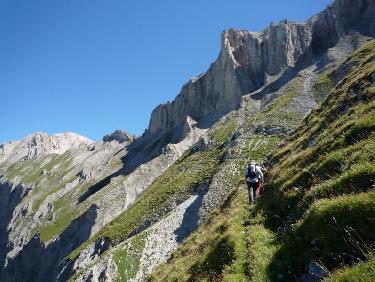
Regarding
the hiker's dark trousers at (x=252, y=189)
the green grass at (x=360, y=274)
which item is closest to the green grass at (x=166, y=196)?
the hiker's dark trousers at (x=252, y=189)

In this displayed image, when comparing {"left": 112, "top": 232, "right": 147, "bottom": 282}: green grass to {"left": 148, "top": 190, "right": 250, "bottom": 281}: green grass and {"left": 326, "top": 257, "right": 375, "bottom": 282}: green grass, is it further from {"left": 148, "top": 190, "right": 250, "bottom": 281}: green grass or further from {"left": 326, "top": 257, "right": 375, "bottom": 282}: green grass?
{"left": 326, "top": 257, "right": 375, "bottom": 282}: green grass

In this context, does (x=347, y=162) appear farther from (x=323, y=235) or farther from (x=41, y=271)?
(x=41, y=271)

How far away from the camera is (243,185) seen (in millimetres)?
34156

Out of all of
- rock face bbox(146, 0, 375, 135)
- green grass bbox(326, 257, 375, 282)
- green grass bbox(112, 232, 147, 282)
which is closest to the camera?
green grass bbox(326, 257, 375, 282)

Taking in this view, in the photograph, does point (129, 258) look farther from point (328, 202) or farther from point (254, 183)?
point (328, 202)

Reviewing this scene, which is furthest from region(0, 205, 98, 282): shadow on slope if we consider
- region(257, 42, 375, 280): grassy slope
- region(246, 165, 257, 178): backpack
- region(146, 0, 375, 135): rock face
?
region(257, 42, 375, 280): grassy slope

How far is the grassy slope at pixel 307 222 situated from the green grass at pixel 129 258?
27038mm

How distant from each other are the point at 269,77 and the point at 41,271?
321 feet

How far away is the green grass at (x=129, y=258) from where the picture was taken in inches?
2064

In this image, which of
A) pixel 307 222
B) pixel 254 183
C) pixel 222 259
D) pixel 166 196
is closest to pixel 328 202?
pixel 307 222

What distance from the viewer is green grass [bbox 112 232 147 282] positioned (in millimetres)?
52438

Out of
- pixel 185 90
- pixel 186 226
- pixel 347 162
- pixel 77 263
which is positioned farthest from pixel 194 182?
pixel 185 90

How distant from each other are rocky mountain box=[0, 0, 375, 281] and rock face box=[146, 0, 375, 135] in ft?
1.65

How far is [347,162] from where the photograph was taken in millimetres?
17594
